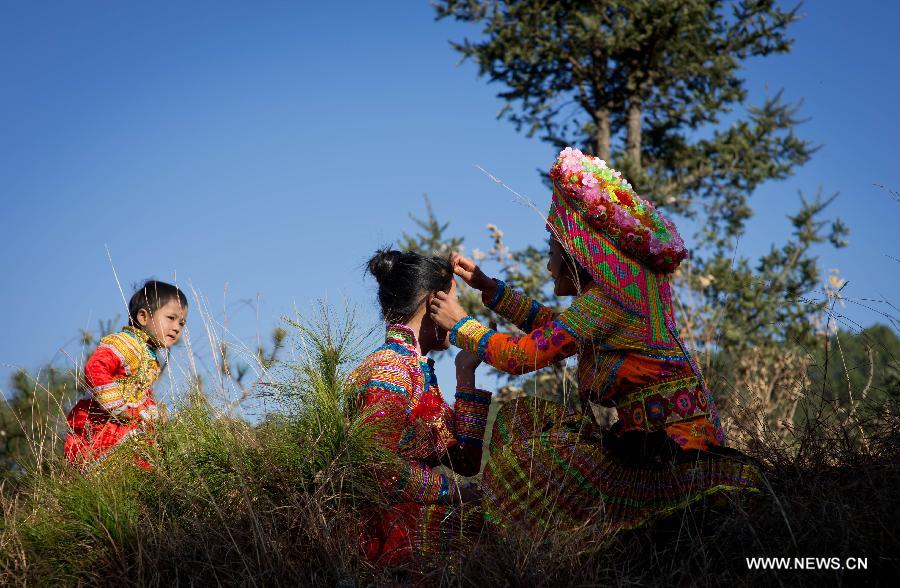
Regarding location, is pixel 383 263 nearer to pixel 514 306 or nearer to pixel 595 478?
pixel 514 306

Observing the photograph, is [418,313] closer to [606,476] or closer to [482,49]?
[606,476]

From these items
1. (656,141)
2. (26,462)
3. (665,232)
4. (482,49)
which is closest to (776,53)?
(656,141)

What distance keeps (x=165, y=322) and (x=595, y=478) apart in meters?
2.81

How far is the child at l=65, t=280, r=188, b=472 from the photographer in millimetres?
4273

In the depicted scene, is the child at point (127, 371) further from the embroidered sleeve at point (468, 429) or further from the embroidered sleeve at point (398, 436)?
the embroidered sleeve at point (468, 429)

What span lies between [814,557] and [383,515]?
154cm

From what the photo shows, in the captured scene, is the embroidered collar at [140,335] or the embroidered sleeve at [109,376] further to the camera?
the embroidered collar at [140,335]

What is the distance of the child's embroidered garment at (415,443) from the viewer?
3.22 meters

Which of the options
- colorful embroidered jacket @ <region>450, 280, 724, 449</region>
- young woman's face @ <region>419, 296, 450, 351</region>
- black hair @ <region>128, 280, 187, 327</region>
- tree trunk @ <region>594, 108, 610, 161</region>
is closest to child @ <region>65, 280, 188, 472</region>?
black hair @ <region>128, 280, 187, 327</region>

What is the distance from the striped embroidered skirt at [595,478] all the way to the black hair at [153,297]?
8.02ft

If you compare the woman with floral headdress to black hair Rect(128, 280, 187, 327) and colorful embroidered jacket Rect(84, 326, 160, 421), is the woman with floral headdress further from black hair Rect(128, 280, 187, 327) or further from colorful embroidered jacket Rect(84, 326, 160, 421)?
black hair Rect(128, 280, 187, 327)

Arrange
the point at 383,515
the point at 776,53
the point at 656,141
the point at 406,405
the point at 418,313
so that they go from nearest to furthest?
the point at 383,515 < the point at 406,405 < the point at 418,313 < the point at 776,53 < the point at 656,141

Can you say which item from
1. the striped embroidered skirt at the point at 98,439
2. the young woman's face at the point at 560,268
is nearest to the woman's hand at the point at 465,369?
the young woman's face at the point at 560,268

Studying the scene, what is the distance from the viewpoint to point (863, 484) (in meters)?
2.95
